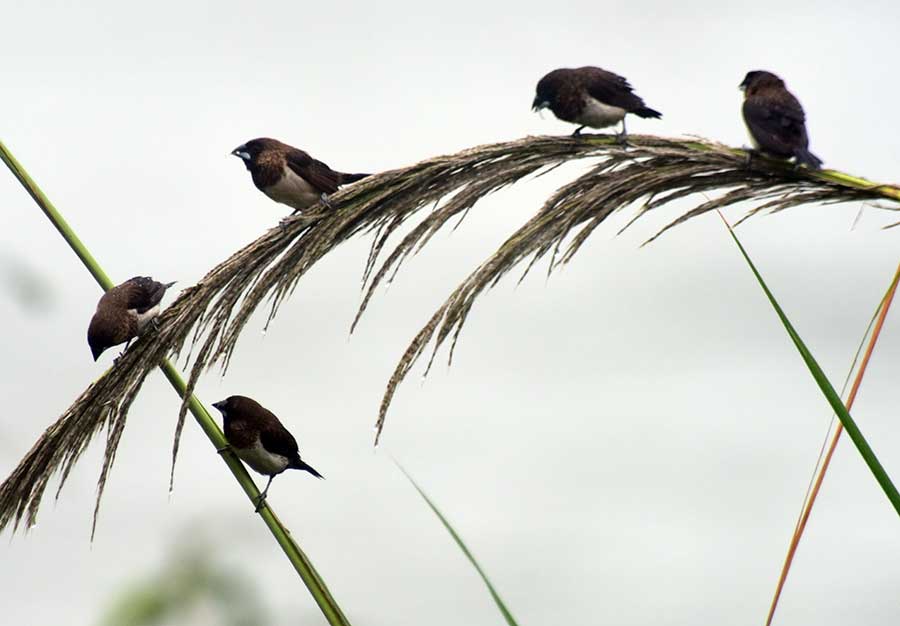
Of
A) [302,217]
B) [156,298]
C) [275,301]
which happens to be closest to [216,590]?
[275,301]

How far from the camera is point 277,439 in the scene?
13.1 feet

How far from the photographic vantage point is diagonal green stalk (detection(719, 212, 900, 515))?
1357mm

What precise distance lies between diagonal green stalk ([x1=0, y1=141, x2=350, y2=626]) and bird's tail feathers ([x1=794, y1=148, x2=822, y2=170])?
41.6 inches

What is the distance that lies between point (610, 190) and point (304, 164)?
2353mm

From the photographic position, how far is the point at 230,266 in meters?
2.11

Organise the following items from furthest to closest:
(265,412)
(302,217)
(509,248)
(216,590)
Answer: (265,412), (216,590), (302,217), (509,248)

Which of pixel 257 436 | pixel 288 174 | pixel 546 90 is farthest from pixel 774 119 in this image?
pixel 257 436

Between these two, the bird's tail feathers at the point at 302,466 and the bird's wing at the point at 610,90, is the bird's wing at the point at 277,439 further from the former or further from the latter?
the bird's wing at the point at 610,90

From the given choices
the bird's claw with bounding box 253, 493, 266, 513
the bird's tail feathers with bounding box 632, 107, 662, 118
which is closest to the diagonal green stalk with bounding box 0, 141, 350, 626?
the bird's claw with bounding box 253, 493, 266, 513

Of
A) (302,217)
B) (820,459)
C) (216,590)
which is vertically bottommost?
(820,459)

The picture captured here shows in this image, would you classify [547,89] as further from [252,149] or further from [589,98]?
[252,149]

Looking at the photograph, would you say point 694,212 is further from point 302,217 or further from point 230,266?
point 230,266

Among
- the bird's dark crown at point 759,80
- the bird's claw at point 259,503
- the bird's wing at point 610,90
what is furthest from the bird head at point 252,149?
the bird's claw at point 259,503

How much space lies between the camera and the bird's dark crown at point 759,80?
2527mm
